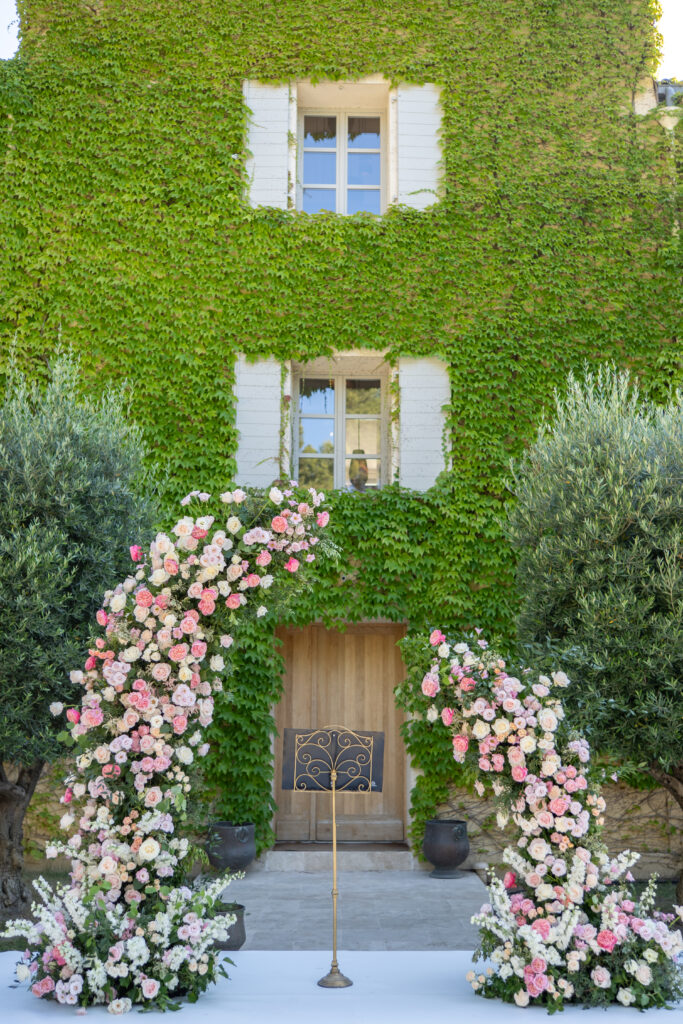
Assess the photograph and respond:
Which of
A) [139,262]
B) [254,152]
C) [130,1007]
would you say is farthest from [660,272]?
[130,1007]

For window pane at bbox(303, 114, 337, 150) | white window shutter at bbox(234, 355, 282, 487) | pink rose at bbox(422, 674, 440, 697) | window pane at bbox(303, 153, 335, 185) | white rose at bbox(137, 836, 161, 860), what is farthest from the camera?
window pane at bbox(303, 114, 337, 150)

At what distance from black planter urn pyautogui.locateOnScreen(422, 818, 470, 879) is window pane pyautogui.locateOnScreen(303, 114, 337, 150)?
8.25m

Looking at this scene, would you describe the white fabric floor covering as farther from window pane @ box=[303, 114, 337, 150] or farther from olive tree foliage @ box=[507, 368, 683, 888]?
window pane @ box=[303, 114, 337, 150]

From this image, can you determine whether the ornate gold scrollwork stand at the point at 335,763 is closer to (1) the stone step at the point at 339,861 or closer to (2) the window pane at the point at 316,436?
(1) the stone step at the point at 339,861

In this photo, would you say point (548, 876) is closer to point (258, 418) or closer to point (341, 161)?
point (258, 418)

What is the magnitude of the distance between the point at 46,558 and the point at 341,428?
4619 millimetres

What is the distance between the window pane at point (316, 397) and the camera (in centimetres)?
1061

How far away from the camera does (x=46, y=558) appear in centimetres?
683

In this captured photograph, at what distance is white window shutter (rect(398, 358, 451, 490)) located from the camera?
9.98 m

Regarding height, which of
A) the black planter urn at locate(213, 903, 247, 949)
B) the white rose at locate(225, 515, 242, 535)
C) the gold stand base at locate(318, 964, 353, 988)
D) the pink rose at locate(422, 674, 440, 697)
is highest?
the white rose at locate(225, 515, 242, 535)

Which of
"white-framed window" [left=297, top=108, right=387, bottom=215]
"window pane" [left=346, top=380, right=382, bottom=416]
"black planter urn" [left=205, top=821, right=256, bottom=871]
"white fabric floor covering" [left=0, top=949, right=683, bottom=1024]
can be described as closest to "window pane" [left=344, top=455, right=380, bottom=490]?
"window pane" [left=346, top=380, right=382, bottom=416]

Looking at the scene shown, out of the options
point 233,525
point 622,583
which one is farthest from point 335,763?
point 622,583

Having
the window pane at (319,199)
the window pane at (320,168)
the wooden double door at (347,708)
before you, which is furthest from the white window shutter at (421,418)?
the window pane at (320,168)

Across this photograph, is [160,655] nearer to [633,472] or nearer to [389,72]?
[633,472]
